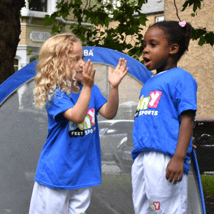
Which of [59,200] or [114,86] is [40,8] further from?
[59,200]

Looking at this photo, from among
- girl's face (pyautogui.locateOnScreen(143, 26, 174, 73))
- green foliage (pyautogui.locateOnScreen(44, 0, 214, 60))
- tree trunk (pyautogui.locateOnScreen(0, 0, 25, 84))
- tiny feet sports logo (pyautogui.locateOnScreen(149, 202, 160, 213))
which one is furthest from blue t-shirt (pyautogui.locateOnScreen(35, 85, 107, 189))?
green foliage (pyautogui.locateOnScreen(44, 0, 214, 60))

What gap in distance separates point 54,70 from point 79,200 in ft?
2.39

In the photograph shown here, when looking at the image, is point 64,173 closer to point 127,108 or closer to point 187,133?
point 187,133

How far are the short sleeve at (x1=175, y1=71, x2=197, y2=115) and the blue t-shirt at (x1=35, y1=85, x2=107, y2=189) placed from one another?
50 centimetres

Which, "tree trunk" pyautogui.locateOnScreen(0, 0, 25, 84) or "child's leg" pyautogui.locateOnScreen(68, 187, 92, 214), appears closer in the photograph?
"child's leg" pyautogui.locateOnScreen(68, 187, 92, 214)

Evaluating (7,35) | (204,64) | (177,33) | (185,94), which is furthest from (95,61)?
(204,64)

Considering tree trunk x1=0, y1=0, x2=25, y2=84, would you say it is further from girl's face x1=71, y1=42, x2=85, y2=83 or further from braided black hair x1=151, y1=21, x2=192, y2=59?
braided black hair x1=151, y1=21, x2=192, y2=59

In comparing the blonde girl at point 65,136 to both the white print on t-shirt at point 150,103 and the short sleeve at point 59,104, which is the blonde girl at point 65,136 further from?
the white print on t-shirt at point 150,103

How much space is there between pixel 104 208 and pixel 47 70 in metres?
1.24

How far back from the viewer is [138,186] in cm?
198

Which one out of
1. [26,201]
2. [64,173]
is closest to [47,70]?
[64,173]

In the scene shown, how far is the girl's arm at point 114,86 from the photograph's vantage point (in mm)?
1998

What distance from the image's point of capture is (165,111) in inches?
74.5

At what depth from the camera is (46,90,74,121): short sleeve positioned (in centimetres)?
190
